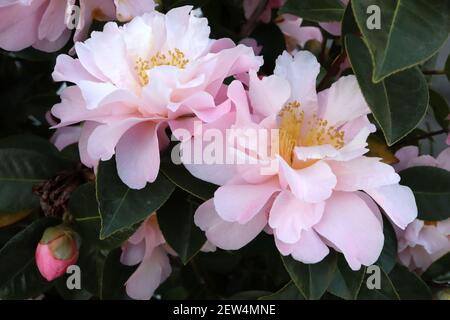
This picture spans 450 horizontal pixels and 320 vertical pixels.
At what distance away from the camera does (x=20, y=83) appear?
3.01 feet

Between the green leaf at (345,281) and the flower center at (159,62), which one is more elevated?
the flower center at (159,62)

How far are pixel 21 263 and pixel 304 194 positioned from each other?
0.35 meters

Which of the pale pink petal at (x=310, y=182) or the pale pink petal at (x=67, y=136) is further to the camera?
the pale pink petal at (x=67, y=136)

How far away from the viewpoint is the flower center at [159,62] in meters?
0.55

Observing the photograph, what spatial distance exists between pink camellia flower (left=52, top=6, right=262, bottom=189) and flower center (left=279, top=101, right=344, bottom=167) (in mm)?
66

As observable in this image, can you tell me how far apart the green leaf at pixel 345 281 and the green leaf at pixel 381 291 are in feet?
0.22

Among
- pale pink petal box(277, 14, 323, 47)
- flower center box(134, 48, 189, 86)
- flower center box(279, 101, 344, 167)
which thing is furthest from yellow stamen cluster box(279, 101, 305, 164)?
pale pink petal box(277, 14, 323, 47)

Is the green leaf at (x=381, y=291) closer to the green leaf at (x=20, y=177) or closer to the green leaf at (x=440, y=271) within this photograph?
the green leaf at (x=440, y=271)

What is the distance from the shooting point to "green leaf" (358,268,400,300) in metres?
0.67

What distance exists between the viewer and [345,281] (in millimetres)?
606

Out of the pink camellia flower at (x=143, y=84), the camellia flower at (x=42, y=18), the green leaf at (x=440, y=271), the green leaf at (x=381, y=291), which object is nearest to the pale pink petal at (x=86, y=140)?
the pink camellia flower at (x=143, y=84)

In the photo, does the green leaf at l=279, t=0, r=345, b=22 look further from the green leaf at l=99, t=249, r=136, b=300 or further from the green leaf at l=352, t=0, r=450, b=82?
the green leaf at l=99, t=249, r=136, b=300

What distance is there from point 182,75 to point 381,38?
159mm
